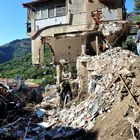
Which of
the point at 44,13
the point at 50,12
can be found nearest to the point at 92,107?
the point at 50,12

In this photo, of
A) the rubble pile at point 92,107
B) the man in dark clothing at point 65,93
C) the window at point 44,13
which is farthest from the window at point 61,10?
the rubble pile at point 92,107

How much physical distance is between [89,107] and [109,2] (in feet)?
42.9

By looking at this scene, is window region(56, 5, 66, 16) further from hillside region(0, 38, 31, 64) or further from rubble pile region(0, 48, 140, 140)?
hillside region(0, 38, 31, 64)

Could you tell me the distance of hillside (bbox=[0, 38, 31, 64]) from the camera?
3378 inches

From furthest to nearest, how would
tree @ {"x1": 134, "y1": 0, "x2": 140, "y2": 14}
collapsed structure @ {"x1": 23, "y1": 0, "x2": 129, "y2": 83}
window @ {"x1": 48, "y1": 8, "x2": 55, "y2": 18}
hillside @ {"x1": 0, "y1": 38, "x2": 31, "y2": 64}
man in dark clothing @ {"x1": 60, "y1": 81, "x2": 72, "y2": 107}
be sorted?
Result: 1. hillside @ {"x1": 0, "y1": 38, "x2": 31, "y2": 64}
2. tree @ {"x1": 134, "y1": 0, "x2": 140, "y2": 14}
3. window @ {"x1": 48, "y1": 8, "x2": 55, "y2": 18}
4. collapsed structure @ {"x1": 23, "y1": 0, "x2": 129, "y2": 83}
5. man in dark clothing @ {"x1": 60, "y1": 81, "x2": 72, "y2": 107}

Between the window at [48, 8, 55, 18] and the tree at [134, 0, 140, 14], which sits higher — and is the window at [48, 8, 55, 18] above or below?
below

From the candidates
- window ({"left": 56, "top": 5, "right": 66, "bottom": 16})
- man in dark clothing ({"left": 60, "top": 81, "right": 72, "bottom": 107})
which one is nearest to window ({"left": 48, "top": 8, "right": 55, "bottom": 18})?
window ({"left": 56, "top": 5, "right": 66, "bottom": 16})

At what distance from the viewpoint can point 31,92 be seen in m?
26.4

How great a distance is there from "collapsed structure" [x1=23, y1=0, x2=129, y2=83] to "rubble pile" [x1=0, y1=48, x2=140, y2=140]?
3.01 m

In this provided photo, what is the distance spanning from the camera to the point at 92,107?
15.9 m

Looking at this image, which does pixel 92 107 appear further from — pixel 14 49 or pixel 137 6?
pixel 14 49

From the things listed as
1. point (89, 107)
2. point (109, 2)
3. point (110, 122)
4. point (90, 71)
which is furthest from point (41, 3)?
point (110, 122)

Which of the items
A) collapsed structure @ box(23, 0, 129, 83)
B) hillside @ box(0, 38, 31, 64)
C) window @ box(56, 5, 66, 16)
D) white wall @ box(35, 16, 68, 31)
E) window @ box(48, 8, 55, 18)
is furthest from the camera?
hillside @ box(0, 38, 31, 64)

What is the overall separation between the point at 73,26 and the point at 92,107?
43.7ft
